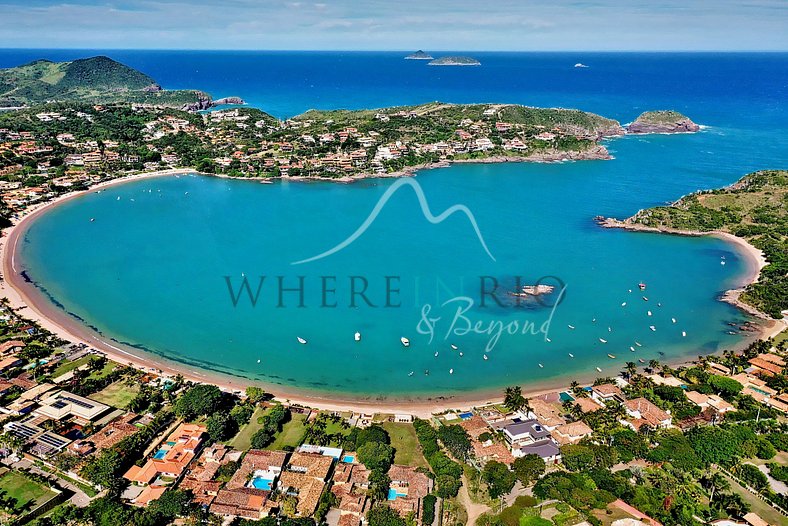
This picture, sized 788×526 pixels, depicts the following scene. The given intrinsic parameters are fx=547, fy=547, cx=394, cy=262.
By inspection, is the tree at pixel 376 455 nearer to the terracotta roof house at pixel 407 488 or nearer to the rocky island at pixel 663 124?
the terracotta roof house at pixel 407 488

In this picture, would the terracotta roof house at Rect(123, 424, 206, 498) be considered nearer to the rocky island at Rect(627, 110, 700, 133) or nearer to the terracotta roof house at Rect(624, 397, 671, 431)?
the terracotta roof house at Rect(624, 397, 671, 431)

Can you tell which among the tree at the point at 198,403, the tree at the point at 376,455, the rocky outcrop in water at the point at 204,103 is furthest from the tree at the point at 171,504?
the rocky outcrop in water at the point at 204,103

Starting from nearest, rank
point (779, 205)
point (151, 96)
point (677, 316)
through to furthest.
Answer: point (677, 316)
point (779, 205)
point (151, 96)

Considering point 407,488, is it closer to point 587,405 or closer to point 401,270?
point 587,405

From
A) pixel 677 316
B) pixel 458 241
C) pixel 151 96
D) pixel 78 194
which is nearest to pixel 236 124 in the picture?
pixel 78 194

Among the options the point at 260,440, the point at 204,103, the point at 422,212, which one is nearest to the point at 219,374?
the point at 260,440

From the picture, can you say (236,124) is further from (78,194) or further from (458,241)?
(458,241)
